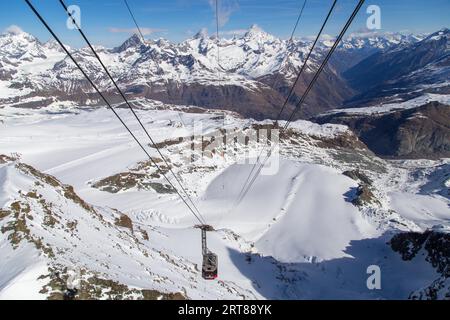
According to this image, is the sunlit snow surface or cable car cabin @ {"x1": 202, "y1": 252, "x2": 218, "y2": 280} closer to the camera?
cable car cabin @ {"x1": 202, "y1": 252, "x2": 218, "y2": 280}

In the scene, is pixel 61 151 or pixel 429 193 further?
pixel 429 193

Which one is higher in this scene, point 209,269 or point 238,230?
point 209,269

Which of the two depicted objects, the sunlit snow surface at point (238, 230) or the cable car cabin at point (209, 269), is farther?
the sunlit snow surface at point (238, 230)

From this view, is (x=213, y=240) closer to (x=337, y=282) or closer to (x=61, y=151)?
(x=337, y=282)

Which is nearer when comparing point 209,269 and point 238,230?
point 209,269

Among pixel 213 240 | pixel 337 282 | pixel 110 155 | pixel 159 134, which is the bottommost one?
pixel 337 282
